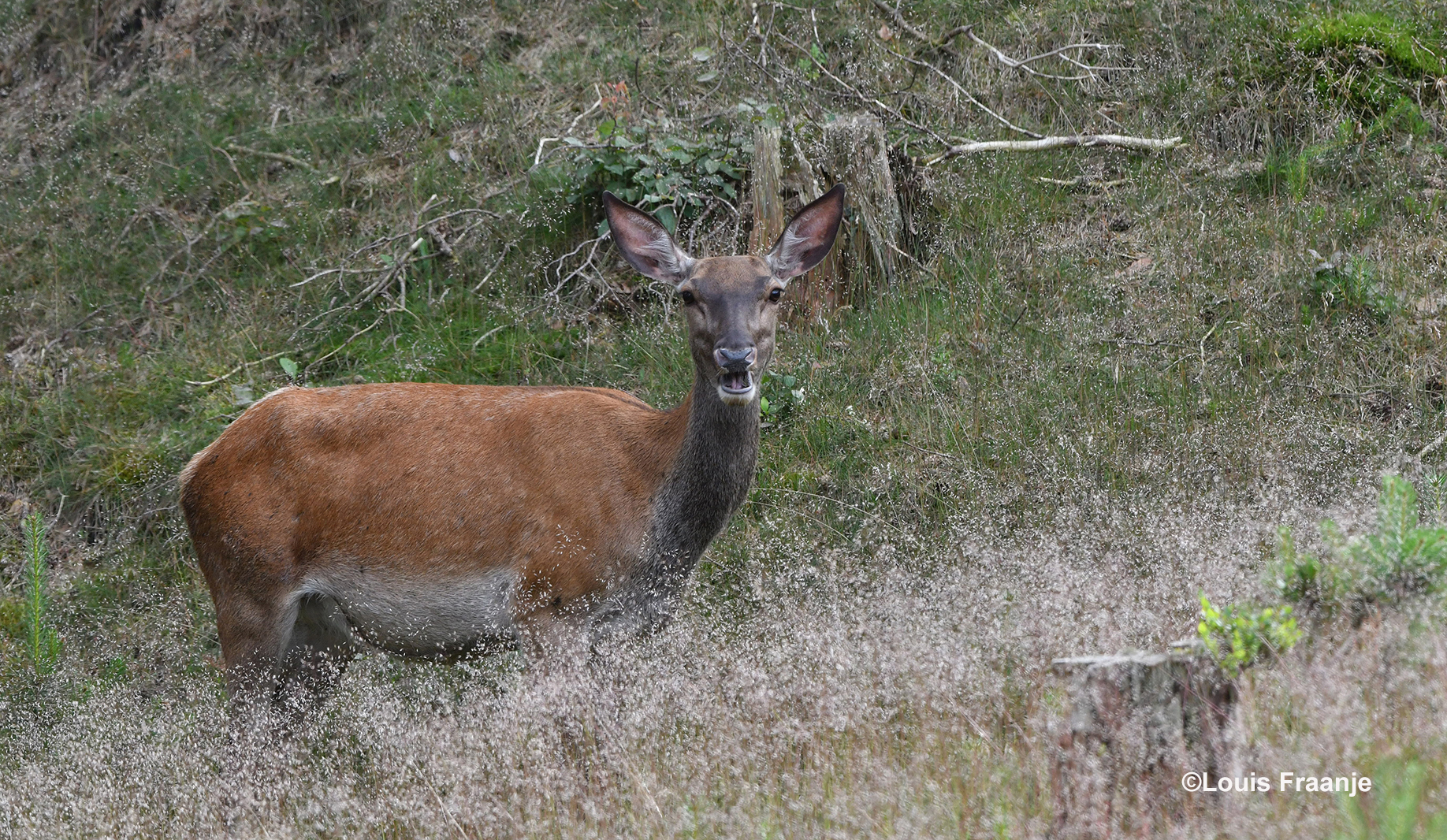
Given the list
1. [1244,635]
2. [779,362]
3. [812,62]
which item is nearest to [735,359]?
[1244,635]

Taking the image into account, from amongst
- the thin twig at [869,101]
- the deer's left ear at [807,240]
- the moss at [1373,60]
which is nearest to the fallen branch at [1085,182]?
the thin twig at [869,101]

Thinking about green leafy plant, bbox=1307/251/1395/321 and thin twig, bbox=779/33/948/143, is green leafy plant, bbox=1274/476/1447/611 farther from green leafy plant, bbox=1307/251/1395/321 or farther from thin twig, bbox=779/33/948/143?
thin twig, bbox=779/33/948/143

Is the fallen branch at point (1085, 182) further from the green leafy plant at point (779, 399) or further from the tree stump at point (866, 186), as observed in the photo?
the green leafy plant at point (779, 399)

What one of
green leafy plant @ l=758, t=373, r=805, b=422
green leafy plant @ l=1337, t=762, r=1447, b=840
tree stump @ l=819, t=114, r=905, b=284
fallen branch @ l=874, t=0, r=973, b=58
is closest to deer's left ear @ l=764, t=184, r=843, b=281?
green leafy plant @ l=758, t=373, r=805, b=422

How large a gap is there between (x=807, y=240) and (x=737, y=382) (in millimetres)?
1195

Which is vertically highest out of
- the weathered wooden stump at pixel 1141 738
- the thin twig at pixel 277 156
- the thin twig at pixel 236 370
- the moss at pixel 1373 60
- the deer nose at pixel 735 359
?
the weathered wooden stump at pixel 1141 738

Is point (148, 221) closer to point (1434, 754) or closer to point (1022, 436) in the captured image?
point (1022, 436)

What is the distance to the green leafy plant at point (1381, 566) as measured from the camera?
137 inches

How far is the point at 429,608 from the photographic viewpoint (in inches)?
220

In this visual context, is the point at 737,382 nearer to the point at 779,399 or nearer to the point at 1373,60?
the point at 779,399

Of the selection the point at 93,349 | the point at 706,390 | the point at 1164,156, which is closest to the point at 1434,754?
the point at 706,390

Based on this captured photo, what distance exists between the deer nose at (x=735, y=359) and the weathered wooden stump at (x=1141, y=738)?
2.12m

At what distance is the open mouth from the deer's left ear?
3.04ft

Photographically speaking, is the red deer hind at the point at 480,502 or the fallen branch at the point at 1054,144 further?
the fallen branch at the point at 1054,144
